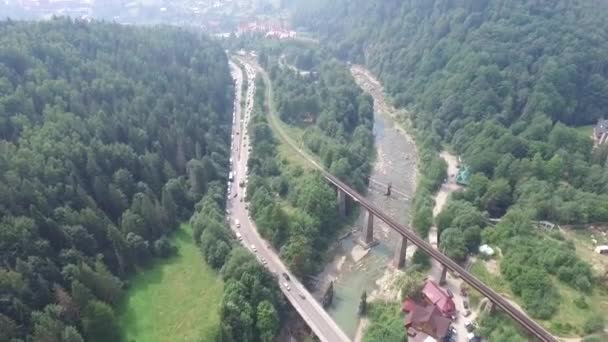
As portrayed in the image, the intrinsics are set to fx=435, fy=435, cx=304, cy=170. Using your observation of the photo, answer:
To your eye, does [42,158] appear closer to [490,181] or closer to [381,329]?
[381,329]

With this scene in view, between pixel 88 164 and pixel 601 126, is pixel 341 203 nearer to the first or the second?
pixel 88 164

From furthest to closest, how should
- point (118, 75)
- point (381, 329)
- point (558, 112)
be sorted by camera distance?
point (558, 112)
point (118, 75)
point (381, 329)

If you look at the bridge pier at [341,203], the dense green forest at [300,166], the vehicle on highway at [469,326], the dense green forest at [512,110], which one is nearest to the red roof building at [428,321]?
the vehicle on highway at [469,326]

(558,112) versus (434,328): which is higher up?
(558,112)

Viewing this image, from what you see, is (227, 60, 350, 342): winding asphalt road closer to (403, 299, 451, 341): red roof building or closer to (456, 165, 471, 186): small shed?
(403, 299, 451, 341): red roof building

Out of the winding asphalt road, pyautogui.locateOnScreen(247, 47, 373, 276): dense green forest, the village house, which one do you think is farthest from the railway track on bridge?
the village house

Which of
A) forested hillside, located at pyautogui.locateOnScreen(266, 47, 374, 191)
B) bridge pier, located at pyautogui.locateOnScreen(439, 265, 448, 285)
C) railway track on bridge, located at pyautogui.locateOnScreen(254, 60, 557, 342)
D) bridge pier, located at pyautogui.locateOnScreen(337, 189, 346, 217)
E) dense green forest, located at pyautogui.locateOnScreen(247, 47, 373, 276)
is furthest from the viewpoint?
Answer: forested hillside, located at pyautogui.locateOnScreen(266, 47, 374, 191)

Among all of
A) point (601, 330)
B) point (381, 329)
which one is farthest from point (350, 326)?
point (601, 330)
